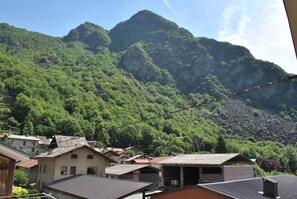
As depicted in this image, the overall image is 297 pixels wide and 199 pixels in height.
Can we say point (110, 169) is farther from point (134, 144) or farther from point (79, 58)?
point (79, 58)

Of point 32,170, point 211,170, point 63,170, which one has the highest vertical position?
point 211,170

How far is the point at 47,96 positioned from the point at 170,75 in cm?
9334

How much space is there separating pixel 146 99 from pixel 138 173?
120 m

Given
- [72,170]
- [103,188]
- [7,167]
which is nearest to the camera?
[7,167]

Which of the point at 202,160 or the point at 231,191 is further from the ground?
the point at 202,160

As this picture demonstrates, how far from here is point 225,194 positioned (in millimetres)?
13852

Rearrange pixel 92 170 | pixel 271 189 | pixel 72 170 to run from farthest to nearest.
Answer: pixel 92 170, pixel 72 170, pixel 271 189

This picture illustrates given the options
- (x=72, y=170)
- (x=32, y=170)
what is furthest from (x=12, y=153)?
(x=32, y=170)

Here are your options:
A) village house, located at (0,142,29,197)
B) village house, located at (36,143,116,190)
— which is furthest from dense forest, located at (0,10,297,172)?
village house, located at (0,142,29,197)

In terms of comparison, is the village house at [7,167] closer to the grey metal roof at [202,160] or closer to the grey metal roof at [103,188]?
the grey metal roof at [103,188]

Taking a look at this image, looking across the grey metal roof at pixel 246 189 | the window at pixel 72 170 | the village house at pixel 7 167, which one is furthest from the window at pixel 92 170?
the village house at pixel 7 167

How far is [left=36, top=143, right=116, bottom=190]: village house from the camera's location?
28.8 m

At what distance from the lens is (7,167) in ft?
33.3

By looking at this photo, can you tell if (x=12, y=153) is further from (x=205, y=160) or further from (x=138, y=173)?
(x=138, y=173)
